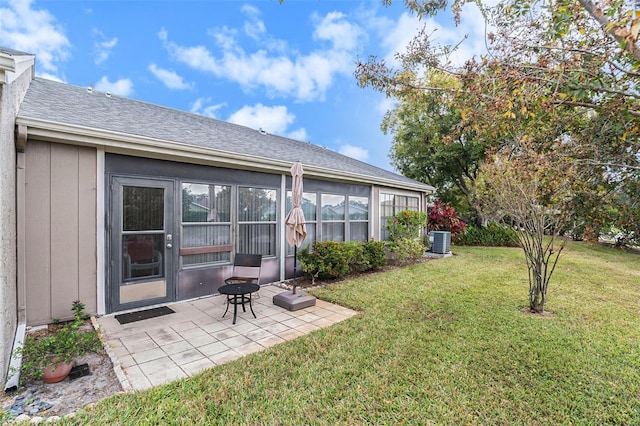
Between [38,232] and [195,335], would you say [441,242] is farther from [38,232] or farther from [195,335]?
[38,232]

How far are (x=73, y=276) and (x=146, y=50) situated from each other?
34.6 ft

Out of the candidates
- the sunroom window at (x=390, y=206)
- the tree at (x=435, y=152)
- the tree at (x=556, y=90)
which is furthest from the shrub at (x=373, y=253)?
the tree at (x=435, y=152)

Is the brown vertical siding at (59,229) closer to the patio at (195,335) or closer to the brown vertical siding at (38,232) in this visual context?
the brown vertical siding at (38,232)

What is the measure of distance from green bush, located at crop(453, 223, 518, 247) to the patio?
42.5 feet

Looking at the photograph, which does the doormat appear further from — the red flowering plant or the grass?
the red flowering plant

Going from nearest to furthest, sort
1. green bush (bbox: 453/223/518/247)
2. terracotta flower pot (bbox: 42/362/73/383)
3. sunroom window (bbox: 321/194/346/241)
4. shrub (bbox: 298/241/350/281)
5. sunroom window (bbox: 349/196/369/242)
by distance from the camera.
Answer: terracotta flower pot (bbox: 42/362/73/383) → shrub (bbox: 298/241/350/281) → sunroom window (bbox: 321/194/346/241) → sunroom window (bbox: 349/196/369/242) → green bush (bbox: 453/223/518/247)

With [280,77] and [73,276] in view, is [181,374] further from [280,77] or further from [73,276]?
[280,77]

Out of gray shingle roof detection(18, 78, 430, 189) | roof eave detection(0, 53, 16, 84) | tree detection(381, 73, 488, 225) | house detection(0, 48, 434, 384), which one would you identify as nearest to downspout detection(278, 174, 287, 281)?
house detection(0, 48, 434, 384)

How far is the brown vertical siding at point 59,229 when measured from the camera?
3.87 metres

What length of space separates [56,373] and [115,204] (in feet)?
8.24

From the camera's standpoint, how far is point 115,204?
14.7 ft

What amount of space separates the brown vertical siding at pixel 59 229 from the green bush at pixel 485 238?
15660mm

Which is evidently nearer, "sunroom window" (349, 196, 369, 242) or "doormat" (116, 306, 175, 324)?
"doormat" (116, 306, 175, 324)

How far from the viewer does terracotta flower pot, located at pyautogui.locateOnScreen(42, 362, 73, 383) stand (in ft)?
8.93
